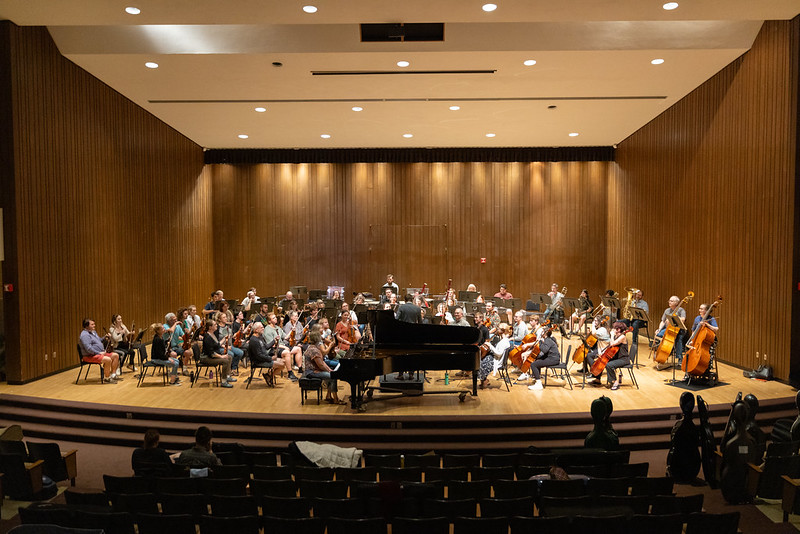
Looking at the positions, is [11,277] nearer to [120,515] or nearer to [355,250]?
[120,515]

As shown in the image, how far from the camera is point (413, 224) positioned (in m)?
18.4

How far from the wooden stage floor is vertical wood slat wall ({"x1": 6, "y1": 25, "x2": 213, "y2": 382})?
1196 millimetres

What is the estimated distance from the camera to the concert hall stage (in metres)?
7.84

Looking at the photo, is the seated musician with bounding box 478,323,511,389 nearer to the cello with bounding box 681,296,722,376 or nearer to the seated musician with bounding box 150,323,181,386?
the cello with bounding box 681,296,722,376

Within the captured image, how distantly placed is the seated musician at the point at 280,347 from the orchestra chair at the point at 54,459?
4.26 metres

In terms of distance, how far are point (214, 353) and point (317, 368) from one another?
2.00 metres

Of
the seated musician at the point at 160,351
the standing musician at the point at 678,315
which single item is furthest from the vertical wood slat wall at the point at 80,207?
the standing musician at the point at 678,315

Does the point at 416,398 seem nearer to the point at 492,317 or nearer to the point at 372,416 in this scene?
the point at 372,416

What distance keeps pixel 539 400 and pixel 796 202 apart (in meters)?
5.02

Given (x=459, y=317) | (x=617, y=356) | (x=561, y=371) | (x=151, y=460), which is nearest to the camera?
(x=151, y=460)

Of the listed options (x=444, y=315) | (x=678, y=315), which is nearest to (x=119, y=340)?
→ (x=444, y=315)

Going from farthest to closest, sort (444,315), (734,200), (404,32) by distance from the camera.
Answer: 1. (444,315)
2. (734,200)
3. (404,32)

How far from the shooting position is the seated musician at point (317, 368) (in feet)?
29.4

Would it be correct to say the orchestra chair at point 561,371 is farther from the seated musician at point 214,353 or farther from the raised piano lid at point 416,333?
the seated musician at point 214,353
